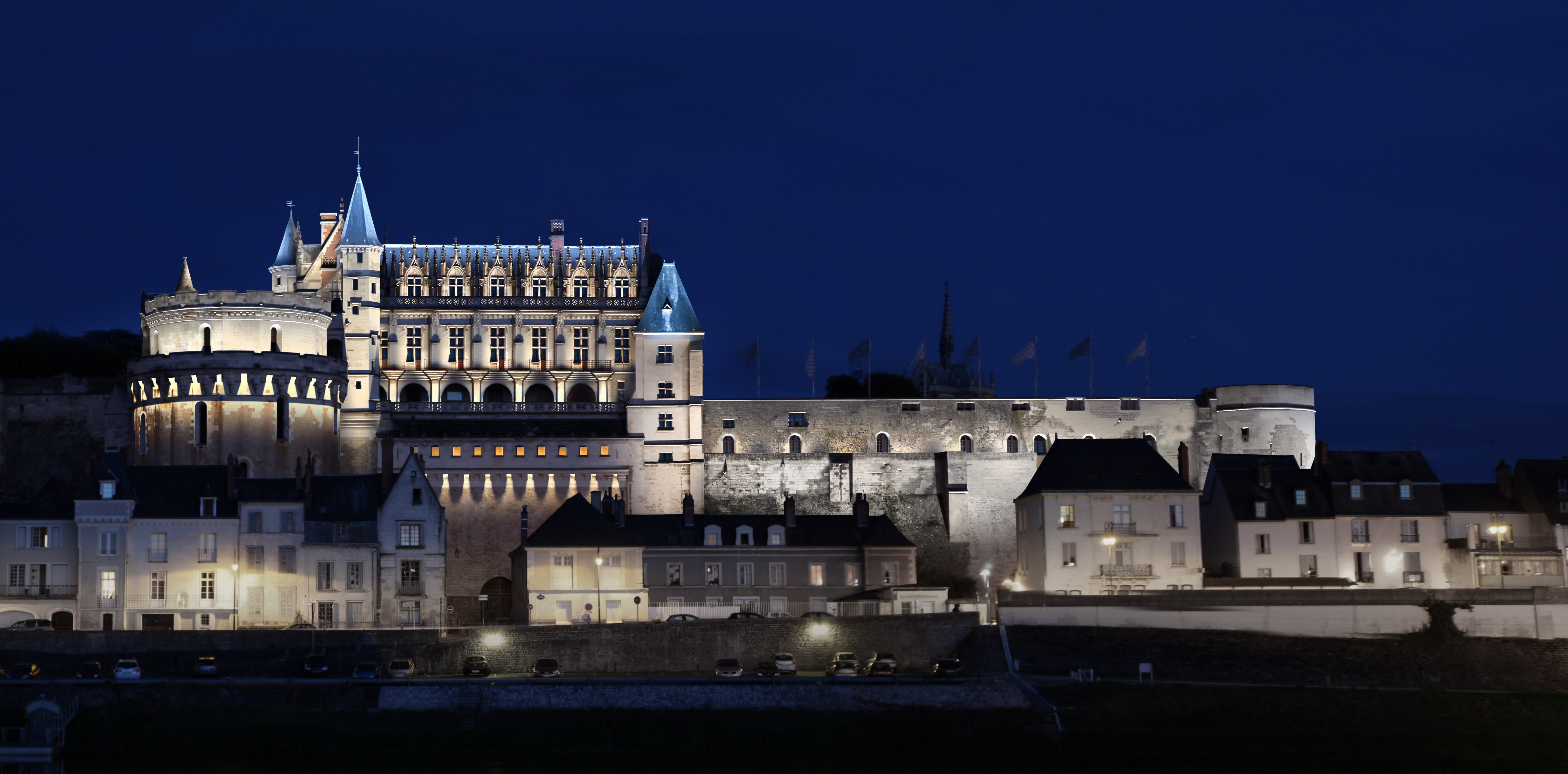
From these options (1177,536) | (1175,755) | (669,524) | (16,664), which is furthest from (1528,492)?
(16,664)

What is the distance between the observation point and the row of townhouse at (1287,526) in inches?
2411

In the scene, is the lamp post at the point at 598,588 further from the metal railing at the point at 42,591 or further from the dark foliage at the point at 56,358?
the dark foliage at the point at 56,358

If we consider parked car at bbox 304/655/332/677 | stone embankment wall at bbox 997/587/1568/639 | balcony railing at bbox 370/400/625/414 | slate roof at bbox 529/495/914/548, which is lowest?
parked car at bbox 304/655/332/677

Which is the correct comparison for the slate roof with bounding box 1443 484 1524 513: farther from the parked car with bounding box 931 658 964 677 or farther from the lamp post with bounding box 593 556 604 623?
the lamp post with bounding box 593 556 604 623

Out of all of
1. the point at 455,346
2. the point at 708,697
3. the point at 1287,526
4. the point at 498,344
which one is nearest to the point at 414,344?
the point at 455,346

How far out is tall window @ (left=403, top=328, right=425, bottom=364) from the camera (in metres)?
85.8

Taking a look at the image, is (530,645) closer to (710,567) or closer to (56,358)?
(710,567)

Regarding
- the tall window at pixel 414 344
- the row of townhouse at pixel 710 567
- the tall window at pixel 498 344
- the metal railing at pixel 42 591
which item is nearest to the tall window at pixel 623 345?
the tall window at pixel 498 344

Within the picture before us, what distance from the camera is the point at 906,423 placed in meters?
81.1

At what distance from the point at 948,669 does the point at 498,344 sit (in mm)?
42329

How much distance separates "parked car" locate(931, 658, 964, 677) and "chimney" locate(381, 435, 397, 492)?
71.9ft

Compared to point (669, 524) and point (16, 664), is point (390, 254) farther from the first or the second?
point (16, 664)

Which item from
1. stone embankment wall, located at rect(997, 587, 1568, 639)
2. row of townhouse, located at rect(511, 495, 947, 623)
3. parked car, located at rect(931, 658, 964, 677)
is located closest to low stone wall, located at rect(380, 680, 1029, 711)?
parked car, located at rect(931, 658, 964, 677)

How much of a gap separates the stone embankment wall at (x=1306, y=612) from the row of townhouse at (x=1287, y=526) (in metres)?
4.39
